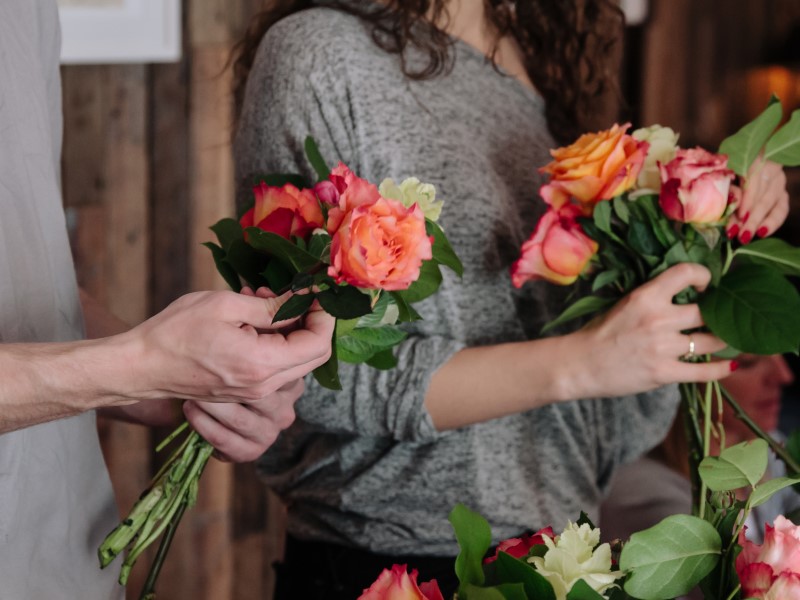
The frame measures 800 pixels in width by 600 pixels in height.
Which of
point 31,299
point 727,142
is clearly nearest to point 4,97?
point 31,299

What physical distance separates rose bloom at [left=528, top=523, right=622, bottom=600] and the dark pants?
1.62ft

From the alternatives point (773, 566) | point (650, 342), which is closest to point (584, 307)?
point (650, 342)

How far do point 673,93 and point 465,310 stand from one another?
15.1 ft

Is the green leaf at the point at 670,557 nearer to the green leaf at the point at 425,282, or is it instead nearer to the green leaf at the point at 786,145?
the green leaf at the point at 425,282

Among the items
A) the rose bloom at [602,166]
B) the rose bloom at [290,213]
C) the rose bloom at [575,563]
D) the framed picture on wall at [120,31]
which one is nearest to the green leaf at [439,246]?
the rose bloom at [290,213]

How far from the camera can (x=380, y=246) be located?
724mm

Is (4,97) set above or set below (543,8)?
below

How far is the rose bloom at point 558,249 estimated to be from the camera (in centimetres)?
102

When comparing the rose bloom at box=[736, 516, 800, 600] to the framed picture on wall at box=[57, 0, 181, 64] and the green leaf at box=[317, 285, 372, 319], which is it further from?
the framed picture on wall at box=[57, 0, 181, 64]

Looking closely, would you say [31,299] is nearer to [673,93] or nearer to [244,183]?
[244,183]

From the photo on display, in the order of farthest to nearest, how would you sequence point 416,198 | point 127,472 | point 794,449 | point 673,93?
point 673,93
point 127,472
point 794,449
point 416,198

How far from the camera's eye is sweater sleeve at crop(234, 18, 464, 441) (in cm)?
107

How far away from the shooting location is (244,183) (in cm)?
116

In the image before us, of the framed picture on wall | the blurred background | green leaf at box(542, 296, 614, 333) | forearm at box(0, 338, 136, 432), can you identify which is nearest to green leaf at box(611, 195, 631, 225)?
green leaf at box(542, 296, 614, 333)
